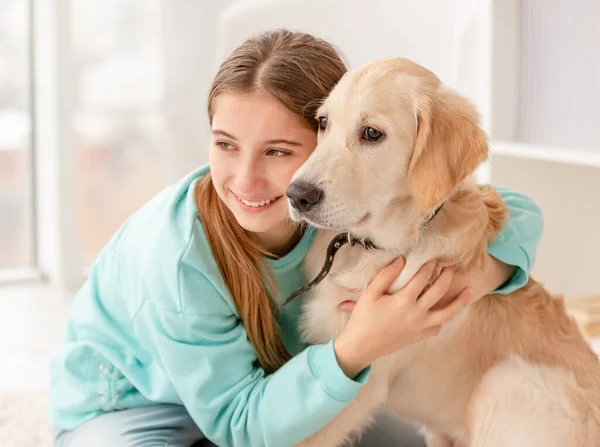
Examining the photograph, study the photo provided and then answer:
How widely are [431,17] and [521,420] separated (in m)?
2.51

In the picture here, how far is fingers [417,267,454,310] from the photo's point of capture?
1650mm

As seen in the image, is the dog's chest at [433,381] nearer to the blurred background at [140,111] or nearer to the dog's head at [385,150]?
the dog's head at [385,150]

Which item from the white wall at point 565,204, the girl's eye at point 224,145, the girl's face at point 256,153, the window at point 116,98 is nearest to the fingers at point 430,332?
the girl's face at point 256,153

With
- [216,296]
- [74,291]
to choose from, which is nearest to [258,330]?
[216,296]

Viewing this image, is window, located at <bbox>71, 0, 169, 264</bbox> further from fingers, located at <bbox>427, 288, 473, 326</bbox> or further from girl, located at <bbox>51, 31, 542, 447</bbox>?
fingers, located at <bbox>427, 288, 473, 326</bbox>

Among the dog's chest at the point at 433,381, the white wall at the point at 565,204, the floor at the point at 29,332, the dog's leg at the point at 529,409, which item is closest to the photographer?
the dog's leg at the point at 529,409

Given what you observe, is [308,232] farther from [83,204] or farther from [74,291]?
[83,204]

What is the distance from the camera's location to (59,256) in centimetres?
380

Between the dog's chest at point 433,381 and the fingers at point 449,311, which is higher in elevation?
the fingers at point 449,311

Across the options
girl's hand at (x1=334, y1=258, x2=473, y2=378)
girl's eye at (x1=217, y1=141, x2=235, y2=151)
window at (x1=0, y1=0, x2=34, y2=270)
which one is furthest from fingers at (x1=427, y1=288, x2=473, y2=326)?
window at (x1=0, y1=0, x2=34, y2=270)

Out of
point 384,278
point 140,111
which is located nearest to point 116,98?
point 140,111

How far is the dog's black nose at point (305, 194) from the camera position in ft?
4.91

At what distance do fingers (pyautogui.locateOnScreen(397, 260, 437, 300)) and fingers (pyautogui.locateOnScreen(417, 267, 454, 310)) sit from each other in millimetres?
18

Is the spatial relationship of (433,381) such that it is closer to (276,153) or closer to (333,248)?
(333,248)
